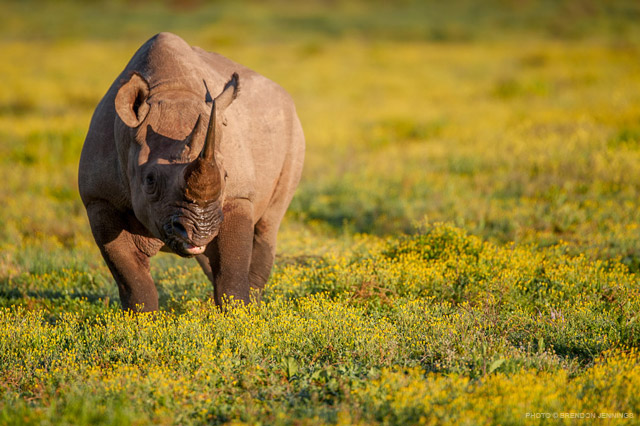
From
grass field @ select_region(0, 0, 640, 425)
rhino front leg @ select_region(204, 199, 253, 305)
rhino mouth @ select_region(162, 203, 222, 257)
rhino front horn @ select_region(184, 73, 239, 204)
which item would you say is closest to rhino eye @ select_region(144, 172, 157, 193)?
rhino mouth @ select_region(162, 203, 222, 257)

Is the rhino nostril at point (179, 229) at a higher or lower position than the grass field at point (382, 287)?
higher

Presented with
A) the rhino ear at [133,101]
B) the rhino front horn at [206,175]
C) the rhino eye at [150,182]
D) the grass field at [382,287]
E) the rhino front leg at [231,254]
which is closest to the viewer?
the grass field at [382,287]

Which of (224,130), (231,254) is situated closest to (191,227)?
(231,254)

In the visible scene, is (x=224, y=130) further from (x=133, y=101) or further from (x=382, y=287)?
(x=382, y=287)

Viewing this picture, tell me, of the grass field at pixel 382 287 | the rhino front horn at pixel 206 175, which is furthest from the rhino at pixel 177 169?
the grass field at pixel 382 287

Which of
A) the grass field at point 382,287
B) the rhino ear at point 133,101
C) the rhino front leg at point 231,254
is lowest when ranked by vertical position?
the grass field at point 382,287

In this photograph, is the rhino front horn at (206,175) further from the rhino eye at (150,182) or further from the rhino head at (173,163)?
the rhino eye at (150,182)

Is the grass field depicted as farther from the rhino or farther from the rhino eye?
the rhino eye

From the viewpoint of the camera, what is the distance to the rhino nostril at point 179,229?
4379 millimetres

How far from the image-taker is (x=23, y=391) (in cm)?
411

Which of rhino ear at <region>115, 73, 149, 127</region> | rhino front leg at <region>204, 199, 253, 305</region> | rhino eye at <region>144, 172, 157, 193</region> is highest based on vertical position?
rhino ear at <region>115, 73, 149, 127</region>

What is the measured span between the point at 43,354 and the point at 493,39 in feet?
117

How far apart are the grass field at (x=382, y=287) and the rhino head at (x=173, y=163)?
746 millimetres

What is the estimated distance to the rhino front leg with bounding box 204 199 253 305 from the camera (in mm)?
5078
